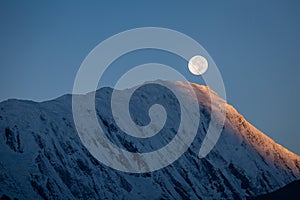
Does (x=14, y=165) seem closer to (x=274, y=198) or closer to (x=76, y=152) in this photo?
(x=76, y=152)

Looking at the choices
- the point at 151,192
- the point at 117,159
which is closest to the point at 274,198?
the point at 151,192

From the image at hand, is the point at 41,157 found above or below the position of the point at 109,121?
below

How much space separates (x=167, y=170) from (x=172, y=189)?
39.4 feet

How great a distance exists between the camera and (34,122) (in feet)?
574

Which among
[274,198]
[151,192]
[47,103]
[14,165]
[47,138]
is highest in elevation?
[47,103]

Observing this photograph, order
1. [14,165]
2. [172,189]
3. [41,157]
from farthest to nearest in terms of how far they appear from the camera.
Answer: [172,189] → [41,157] → [14,165]

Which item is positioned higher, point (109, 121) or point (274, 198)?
point (109, 121)

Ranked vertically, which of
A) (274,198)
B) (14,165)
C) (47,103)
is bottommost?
(274,198)

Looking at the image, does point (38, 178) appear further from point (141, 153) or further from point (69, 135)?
point (141, 153)

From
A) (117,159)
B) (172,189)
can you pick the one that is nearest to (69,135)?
(117,159)

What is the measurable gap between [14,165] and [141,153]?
56.5 metres

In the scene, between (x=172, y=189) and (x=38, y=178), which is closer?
(x=38, y=178)

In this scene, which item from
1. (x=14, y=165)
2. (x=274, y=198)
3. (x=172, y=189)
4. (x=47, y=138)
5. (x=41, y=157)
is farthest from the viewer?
(x=172, y=189)

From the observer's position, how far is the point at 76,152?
176 m
